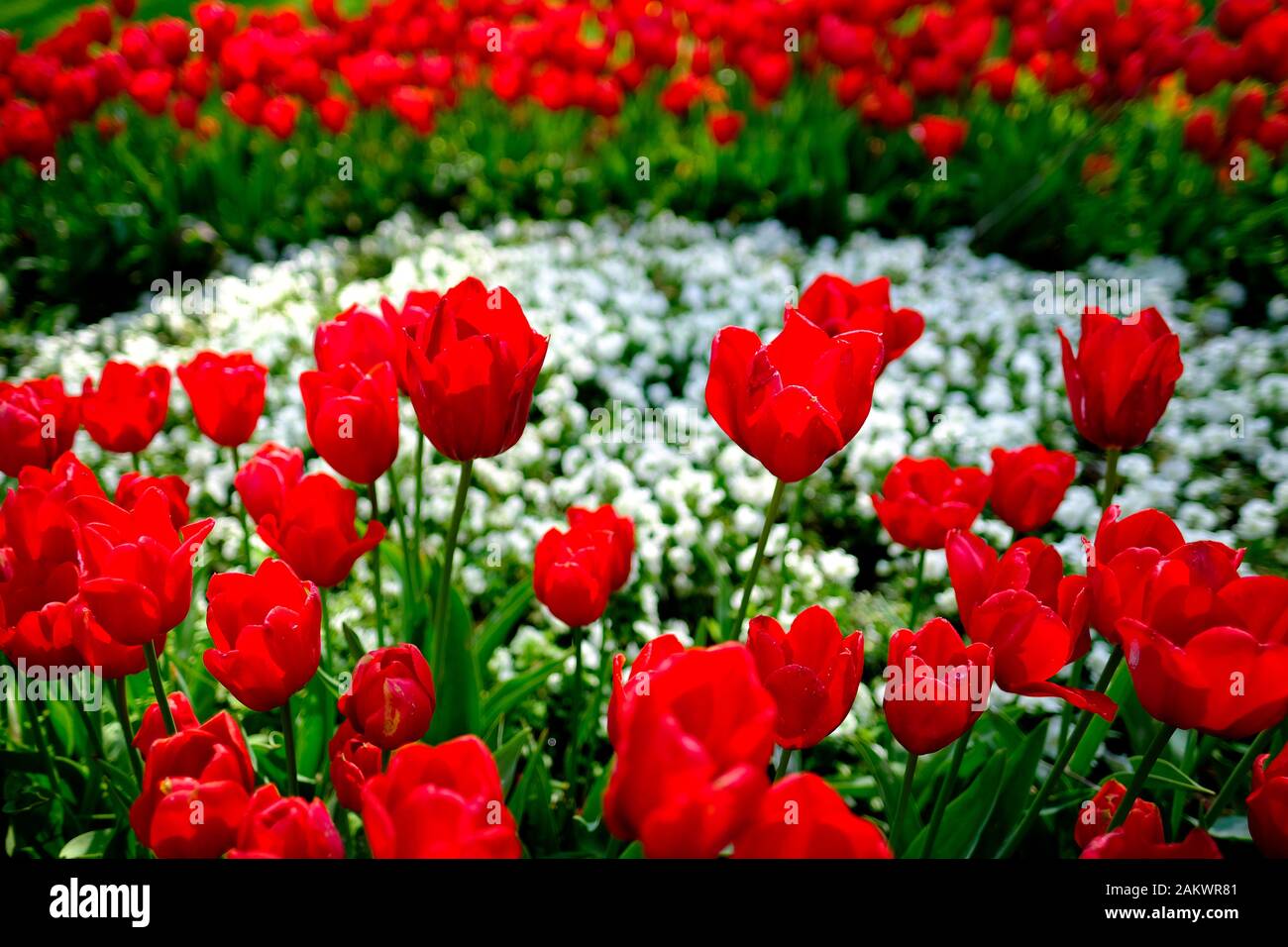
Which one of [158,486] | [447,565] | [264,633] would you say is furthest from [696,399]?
[264,633]

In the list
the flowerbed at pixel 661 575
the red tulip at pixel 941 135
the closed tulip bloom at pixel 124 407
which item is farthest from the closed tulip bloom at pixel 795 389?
the red tulip at pixel 941 135

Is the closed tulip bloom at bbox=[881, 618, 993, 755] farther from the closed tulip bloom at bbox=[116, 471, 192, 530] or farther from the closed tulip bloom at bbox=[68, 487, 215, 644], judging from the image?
the closed tulip bloom at bbox=[116, 471, 192, 530]

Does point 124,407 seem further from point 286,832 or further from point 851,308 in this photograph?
point 851,308

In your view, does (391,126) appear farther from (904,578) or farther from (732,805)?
(732,805)

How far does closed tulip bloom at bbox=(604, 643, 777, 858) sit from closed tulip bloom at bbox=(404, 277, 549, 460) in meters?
0.49

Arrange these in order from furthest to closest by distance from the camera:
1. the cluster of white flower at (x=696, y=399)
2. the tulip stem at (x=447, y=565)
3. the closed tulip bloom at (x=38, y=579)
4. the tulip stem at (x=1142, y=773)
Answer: the cluster of white flower at (x=696, y=399) → the tulip stem at (x=447, y=565) → the closed tulip bloom at (x=38, y=579) → the tulip stem at (x=1142, y=773)

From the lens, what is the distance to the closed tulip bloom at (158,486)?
1.42 m

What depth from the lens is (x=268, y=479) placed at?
1415mm

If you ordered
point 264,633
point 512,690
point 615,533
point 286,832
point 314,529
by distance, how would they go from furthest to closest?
point 512,690 → point 615,533 → point 314,529 → point 264,633 → point 286,832

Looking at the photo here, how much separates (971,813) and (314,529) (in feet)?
3.26

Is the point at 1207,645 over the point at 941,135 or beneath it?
beneath

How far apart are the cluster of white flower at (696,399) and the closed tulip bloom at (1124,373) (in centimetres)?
80

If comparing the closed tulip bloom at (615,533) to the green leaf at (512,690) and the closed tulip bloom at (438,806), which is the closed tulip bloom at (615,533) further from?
the closed tulip bloom at (438,806)
